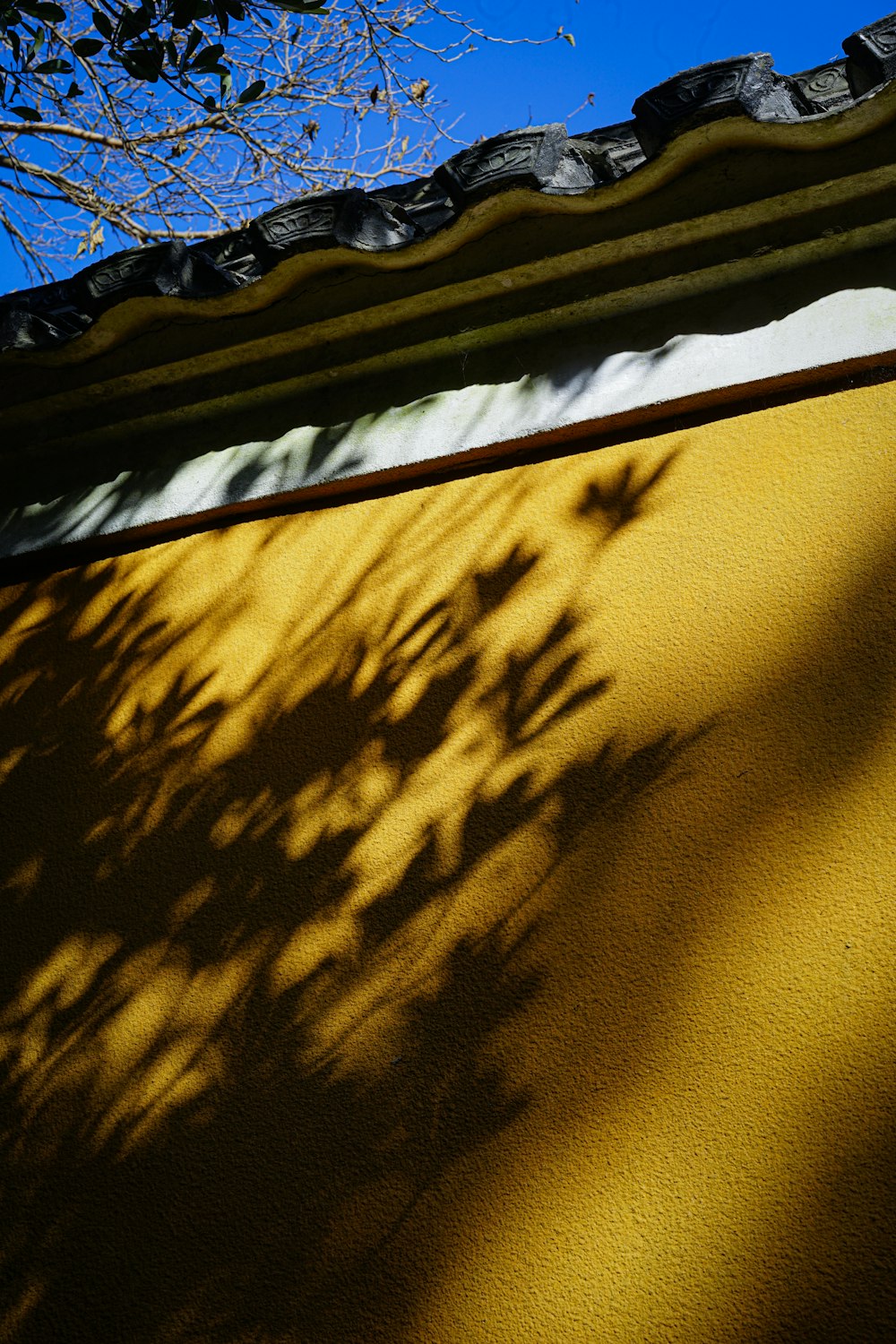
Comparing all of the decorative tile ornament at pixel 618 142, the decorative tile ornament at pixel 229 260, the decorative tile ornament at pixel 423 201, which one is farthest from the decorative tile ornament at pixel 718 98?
the decorative tile ornament at pixel 229 260

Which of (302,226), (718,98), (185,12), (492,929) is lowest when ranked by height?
(492,929)

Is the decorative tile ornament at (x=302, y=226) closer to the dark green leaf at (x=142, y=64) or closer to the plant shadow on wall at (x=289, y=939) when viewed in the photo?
the plant shadow on wall at (x=289, y=939)

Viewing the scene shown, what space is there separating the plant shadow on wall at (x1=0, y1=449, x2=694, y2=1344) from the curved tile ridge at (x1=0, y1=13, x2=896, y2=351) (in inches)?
32.0

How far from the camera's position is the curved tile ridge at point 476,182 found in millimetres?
2402

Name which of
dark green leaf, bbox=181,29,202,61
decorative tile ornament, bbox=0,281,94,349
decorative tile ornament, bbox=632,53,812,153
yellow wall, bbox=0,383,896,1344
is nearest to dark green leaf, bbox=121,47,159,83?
dark green leaf, bbox=181,29,202,61

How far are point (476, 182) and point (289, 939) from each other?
2.06 m

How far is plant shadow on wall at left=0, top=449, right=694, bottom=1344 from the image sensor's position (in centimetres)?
223

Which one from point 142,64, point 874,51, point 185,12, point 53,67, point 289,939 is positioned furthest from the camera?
point 53,67

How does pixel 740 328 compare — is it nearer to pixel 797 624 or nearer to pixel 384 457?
pixel 797 624

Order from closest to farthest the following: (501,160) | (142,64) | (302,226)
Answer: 1. (501,160)
2. (302,226)
3. (142,64)

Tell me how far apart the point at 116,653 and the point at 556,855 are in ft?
5.57

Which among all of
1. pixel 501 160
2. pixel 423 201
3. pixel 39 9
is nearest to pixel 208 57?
pixel 39 9

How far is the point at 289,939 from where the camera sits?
8.36 feet

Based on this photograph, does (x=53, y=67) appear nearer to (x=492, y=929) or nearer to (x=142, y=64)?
(x=142, y=64)
